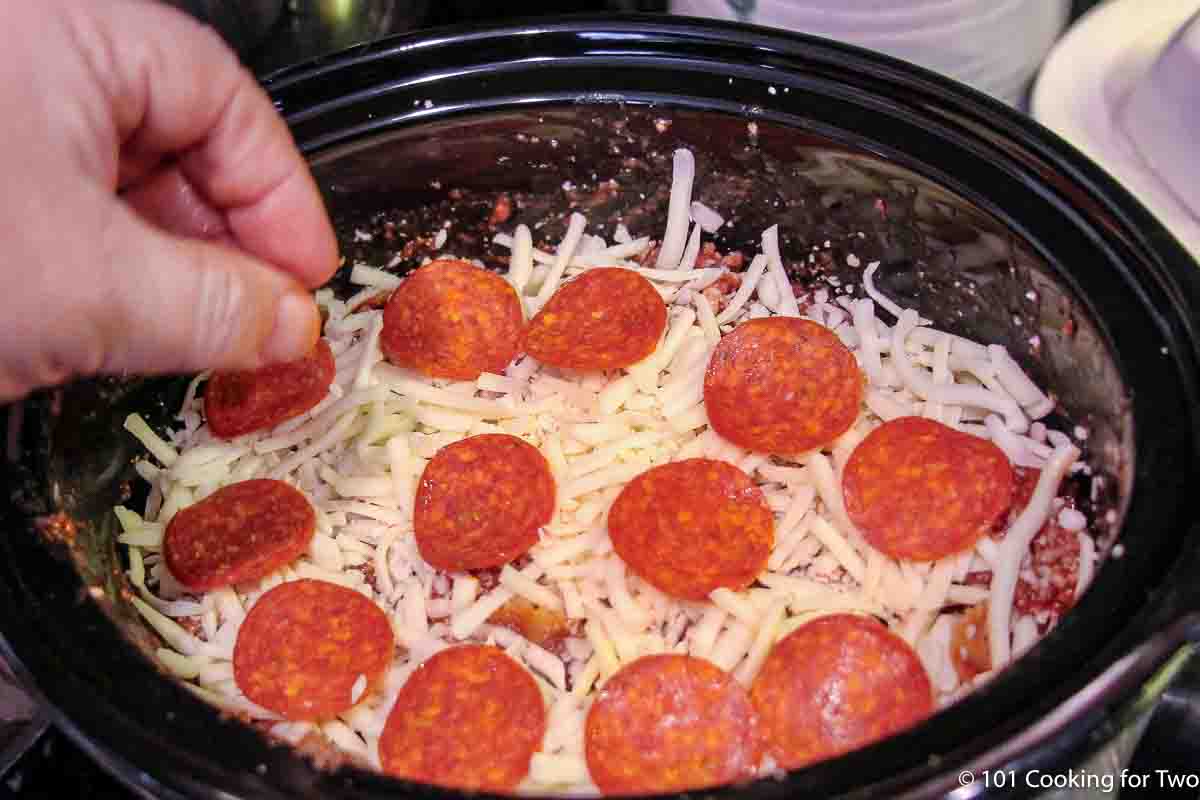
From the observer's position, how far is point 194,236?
1.14 metres

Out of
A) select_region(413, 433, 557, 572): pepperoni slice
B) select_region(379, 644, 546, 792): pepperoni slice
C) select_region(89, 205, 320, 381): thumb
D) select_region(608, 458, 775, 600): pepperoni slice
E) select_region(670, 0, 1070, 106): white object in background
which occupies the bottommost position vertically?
select_region(379, 644, 546, 792): pepperoni slice

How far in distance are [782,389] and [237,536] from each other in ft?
1.93

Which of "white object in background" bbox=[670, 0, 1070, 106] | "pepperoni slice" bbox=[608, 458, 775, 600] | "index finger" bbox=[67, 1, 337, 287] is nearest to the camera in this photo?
"index finger" bbox=[67, 1, 337, 287]

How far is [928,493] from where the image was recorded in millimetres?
1110

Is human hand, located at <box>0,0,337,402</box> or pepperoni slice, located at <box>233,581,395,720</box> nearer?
human hand, located at <box>0,0,337,402</box>

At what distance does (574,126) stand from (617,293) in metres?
0.21

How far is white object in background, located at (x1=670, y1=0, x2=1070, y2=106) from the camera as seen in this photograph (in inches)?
56.2

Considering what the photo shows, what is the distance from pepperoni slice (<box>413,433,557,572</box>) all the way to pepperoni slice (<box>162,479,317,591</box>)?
0.42 ft

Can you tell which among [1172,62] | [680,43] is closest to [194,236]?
[680,43]

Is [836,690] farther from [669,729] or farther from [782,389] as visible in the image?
[782,389]

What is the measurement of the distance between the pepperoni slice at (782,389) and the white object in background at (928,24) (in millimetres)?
446

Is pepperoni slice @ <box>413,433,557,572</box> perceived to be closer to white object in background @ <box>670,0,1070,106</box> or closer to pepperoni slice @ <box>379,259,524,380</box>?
pepperoni slice @ <box>379,259,524,380</box>

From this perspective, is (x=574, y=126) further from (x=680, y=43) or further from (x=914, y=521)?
(x=914, y=521)

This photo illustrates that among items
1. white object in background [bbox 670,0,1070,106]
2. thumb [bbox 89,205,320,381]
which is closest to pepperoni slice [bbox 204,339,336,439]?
thumb [bbox 89,205,320,381]
